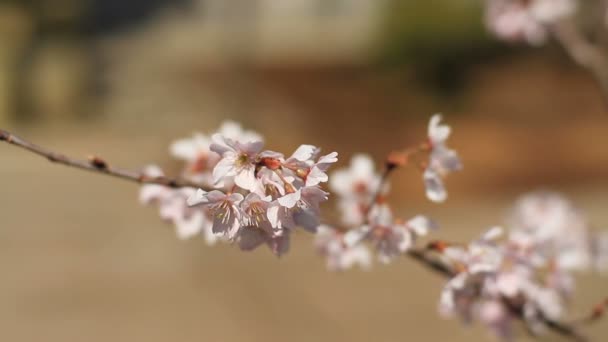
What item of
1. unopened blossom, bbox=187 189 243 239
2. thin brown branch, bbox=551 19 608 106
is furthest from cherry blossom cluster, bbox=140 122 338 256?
thin brown branch, bbox=551 19 608 106

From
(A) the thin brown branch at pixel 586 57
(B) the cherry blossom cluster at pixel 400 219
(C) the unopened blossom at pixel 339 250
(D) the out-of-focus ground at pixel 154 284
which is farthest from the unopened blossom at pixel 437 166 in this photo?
(D) the out-of-focus ground at pixel 154 284

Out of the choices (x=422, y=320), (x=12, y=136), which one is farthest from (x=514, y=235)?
(x=422, y=320)

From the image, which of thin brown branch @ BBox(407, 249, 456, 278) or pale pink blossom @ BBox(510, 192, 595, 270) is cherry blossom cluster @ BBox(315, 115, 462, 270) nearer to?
thin brown branch @ BBox(407, 249, 456, 278)

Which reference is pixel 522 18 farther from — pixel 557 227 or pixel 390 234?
pixel 390 234

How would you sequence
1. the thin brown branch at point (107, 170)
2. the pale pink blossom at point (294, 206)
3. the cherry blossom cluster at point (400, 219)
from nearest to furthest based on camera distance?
the pale pink blossom at point (294, 206), the thin brown branch at point (107, 170), the cherry blossom cluster at point (400, 219)

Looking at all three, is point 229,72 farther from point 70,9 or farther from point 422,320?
point 422,320

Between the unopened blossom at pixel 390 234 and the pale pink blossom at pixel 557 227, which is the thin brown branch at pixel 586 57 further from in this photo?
the unopened blossom at pixel 390 234

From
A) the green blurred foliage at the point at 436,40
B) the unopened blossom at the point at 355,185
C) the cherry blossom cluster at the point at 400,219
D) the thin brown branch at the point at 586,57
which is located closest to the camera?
the cherry blossom cluster at the point at 400,219
